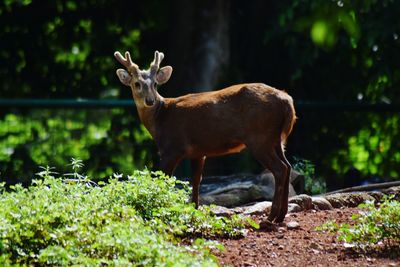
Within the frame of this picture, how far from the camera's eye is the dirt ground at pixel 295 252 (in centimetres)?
647

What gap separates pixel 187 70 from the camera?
13836mm

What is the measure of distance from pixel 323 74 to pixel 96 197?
302 inches

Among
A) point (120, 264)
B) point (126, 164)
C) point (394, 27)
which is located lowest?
point (126, 164)

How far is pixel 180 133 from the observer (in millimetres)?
8867

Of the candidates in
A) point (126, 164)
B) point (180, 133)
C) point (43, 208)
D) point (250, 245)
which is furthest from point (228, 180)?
point (43, 208)

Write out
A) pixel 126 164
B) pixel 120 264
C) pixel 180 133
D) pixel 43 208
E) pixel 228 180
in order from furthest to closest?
1. pixel 126 164
2. pixel 228 180
3. pixel 180 133
4. pixel 43 208
5. pixel 120 264

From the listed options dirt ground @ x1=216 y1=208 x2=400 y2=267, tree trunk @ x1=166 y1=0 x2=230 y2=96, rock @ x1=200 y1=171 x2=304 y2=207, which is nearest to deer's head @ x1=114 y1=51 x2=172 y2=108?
rock @ x1=200 y1=171 x2=304 y2=207

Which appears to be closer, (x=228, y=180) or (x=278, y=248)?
(x=278, y=248)

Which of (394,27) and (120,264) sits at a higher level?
(394,27)

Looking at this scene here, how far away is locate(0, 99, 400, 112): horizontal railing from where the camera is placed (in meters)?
11.5

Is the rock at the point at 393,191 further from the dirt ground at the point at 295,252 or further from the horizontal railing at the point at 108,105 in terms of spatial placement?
the horizontal railing at the point at 108,105

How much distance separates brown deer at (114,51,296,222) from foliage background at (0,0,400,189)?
2.65m

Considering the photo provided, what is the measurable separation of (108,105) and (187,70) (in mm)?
2370

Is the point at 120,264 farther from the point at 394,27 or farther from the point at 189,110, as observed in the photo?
the point at 394,27
